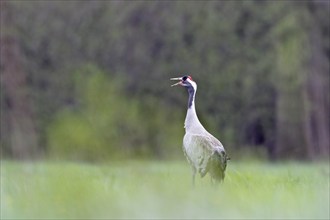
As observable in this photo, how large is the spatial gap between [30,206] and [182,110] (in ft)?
88.1

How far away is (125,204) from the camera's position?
6.49m

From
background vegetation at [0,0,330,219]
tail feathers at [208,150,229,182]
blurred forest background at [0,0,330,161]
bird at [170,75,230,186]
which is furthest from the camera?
blurred forest background at [0,0,330,161]

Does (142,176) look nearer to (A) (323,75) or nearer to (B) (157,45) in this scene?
(A) (323,75)

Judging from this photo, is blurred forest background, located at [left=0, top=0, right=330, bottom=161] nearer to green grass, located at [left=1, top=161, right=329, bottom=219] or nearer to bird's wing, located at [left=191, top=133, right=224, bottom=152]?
bird's wing, located at [left=191, top=133, right=224, bottom=152]

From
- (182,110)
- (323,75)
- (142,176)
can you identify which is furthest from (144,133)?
(142,176)

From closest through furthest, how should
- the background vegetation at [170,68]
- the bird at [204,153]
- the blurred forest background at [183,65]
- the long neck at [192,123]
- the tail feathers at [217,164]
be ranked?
the tail feathers at [217,164] < the bird at [204,153] < the long neck at [192,123] < the background vegetation at [170,68] < the blurred forest background at [183,65]

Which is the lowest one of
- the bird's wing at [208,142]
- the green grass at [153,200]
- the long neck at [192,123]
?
the green grass at [153,200]

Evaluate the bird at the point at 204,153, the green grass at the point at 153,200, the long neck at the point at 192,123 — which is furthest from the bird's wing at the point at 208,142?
the green grass at the point at 153,200

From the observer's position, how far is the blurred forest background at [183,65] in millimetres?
32844

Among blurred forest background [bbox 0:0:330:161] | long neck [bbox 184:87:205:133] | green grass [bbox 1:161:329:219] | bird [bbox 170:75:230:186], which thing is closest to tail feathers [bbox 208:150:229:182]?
bird [bbox 170:75:230:186]

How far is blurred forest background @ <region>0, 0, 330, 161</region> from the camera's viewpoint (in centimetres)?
3284

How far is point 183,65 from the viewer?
35.5 meters

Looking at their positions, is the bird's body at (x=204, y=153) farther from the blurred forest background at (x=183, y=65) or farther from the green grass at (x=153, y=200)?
the blurred forest background at (x=183, y=65)

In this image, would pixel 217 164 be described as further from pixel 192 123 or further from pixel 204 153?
pixel 192 123
